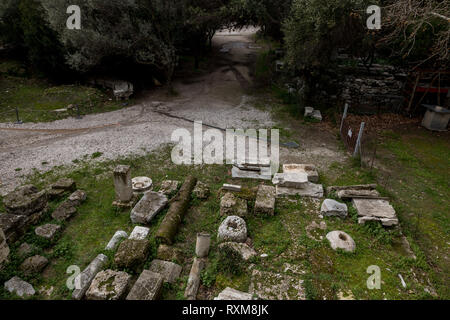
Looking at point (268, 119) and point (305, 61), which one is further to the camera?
point (268, 119)

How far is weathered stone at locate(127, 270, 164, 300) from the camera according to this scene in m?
5.64

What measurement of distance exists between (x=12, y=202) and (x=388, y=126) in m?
15.4

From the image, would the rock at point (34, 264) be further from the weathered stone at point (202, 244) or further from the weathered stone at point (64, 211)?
the weathered stone at point (202, 244)

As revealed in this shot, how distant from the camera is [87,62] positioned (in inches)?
620

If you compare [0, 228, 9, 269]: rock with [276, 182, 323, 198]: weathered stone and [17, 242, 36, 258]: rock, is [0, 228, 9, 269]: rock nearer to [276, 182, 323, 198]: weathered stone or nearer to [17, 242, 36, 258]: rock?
[17, 242, 36, 258]: rock

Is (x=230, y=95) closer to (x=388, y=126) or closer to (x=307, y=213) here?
(x=388, y=126)

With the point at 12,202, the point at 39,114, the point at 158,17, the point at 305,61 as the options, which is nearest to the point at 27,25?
the point at 39,114

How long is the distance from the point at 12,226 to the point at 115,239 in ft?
8.14

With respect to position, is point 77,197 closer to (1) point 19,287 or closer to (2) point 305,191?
(1) point 19,287

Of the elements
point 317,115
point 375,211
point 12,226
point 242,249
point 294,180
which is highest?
point 317,115

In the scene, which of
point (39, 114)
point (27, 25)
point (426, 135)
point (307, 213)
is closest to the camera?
point (307, 213)

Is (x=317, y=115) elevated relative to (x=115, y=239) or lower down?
elevated

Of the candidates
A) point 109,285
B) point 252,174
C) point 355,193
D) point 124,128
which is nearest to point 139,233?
point 109,285

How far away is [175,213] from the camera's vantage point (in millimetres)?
7988
